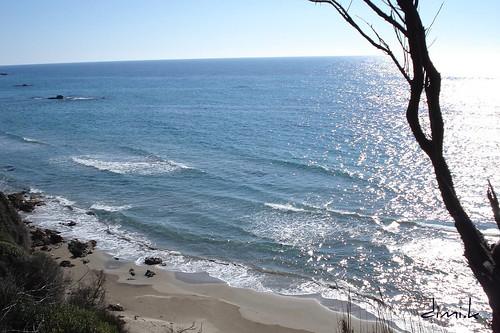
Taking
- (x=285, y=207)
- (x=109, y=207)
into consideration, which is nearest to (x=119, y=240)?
(x=109, y=207)

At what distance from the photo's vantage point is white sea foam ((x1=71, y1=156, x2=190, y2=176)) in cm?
3819

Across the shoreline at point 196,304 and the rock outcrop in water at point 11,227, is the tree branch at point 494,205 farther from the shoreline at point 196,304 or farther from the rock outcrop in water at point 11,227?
the rock outcrop in water at point 11,227

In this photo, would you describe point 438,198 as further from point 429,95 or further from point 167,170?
point 429,95

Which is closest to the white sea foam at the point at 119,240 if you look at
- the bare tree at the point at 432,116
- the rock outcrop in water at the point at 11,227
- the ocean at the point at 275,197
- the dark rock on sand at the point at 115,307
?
the ocean at the point at 275,197

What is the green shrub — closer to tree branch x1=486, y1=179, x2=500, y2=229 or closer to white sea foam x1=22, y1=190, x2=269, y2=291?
tree branch x1=486, y1=179, x2=500, y2=229

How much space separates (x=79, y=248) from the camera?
23.2 metres

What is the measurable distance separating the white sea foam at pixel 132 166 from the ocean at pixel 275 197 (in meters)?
0.17

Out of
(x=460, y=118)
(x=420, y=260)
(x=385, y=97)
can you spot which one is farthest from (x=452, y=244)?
(x=385, y=97)

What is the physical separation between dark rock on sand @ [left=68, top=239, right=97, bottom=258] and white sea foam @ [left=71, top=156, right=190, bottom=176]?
1367 cm

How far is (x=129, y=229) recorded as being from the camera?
88.5ft

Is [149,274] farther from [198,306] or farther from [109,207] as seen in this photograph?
[109,207]

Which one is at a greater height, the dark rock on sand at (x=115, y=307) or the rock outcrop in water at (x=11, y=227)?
the rock outcrop in water at (x=11, y=227)

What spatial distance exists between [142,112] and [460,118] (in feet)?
155

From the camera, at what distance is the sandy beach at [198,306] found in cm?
1667
